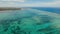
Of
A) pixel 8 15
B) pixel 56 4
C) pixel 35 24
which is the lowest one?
pixel 35 24

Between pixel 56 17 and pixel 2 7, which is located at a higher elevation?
pixel 2 7

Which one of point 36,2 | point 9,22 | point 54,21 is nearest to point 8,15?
point 9,22

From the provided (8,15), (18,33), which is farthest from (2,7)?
(18,33)

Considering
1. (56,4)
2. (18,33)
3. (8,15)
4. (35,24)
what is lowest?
(18,33)

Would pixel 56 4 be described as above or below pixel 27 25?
above

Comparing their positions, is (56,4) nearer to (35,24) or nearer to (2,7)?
(35,24)

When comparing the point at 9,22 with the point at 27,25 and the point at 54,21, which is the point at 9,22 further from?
the point at 54,21
